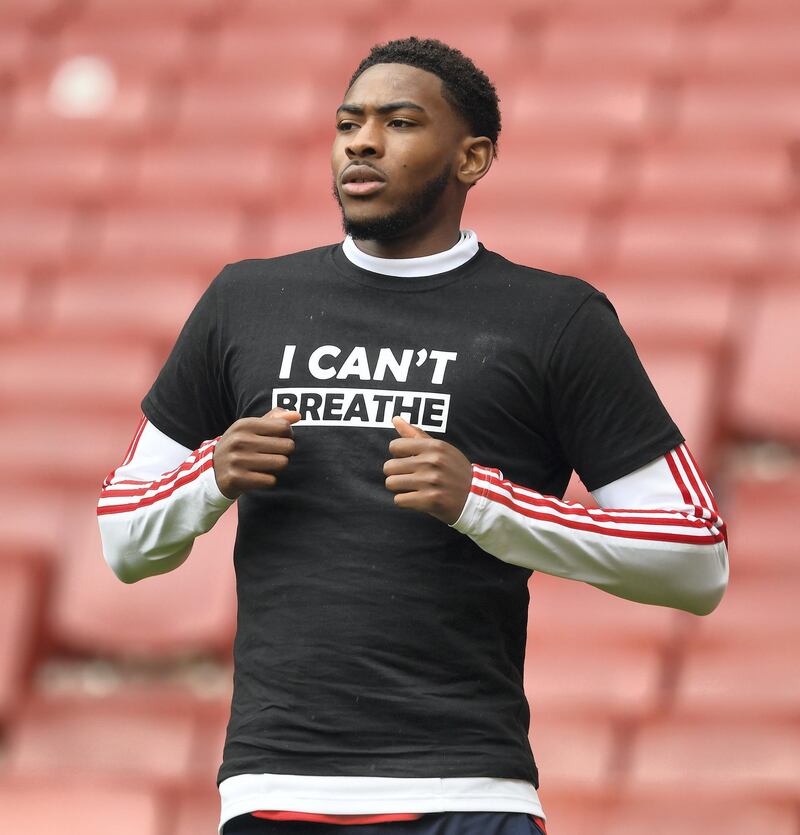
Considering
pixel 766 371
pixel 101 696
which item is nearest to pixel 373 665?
pixel 101 696

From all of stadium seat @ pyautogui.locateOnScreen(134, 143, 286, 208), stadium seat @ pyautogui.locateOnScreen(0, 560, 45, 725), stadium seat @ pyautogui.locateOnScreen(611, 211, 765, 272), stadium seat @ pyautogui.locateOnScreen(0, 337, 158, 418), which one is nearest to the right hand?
stadium seat @ pyautogui.locateOnScreen(0, 560, 45, 725)

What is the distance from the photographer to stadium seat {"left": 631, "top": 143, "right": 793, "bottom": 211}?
10.9 ft

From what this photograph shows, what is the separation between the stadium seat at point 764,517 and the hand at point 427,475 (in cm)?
153

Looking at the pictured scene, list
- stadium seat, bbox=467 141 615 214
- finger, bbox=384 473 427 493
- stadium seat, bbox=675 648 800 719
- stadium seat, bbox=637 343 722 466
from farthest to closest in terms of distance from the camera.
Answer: stadium seat, bbox=467 141 615 214, stadium seat, bbox=637 343 722 466, stadium seat, bbox=675 648 800 719, finger, bbox=384 473 427 493

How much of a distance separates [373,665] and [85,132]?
3.15m

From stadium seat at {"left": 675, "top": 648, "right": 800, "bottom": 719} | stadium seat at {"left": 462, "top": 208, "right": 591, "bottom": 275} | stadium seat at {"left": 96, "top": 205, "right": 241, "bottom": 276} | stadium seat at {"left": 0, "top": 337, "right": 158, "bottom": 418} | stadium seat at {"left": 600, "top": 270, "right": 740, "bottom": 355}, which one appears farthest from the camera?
stadium seat at {"left": 96, "top": 205, "right": 241, "bottom": 276}

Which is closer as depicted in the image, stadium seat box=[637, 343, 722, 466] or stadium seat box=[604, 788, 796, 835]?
stadium seat box=[604, 788, 796, 835]

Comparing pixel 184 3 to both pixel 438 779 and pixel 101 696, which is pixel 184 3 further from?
pixel 438 779

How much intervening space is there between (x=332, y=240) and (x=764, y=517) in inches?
46.5

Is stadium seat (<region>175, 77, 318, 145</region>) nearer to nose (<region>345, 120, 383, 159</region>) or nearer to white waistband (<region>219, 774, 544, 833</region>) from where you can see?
nose (<region>345, 120, 383, 159</region>)

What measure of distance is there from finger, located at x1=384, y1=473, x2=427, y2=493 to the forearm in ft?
0.16

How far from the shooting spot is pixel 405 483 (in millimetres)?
1139

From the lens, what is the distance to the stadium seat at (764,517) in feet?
8.61

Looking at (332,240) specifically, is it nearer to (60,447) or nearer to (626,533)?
(60,447)
